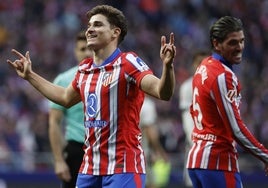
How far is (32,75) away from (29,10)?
15.0 metres

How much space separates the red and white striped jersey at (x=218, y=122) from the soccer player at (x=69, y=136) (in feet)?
6.99

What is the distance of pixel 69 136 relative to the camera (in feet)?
32.5

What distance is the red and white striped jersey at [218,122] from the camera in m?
7.55

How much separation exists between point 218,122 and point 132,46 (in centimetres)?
1439

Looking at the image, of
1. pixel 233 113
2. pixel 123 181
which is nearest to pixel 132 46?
pixel 233 113

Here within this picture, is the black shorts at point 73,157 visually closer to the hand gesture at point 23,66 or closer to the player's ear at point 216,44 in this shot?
the hand gesture at point 23,66

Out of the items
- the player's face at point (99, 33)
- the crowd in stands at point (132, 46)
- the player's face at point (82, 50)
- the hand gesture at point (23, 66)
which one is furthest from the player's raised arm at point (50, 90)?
the crowd in stands at point (132, 46)

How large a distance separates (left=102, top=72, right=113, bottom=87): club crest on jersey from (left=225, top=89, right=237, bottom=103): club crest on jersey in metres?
0.97

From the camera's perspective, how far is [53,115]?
9930mm

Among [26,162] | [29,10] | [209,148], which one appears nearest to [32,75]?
[209,148]

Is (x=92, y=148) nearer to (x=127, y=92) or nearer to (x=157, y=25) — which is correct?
(x=127, y=92)

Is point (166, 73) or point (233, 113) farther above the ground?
point (166, 73)

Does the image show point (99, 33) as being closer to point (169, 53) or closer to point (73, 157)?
point (169, 53)

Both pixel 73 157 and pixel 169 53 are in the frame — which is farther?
pixel 73 157
